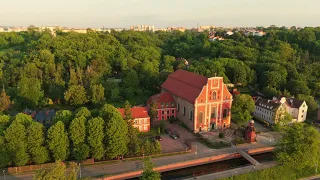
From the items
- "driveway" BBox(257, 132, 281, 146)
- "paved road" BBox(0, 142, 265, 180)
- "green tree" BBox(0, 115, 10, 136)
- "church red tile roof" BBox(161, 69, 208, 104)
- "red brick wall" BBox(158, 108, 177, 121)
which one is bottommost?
"paved road" BBox(0, 142, 265, 180)

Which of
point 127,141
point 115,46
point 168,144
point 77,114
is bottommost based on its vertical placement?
point 168,144

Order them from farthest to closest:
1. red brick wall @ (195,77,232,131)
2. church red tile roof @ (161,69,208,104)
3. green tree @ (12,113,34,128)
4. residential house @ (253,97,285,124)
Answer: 1. residential house @ (253,97,285,124)
2. church red tile roof @ (161,69,208,104)
3. red brick wall @ (195,77,232,131)
4. green tree @ (12,113,34,128)

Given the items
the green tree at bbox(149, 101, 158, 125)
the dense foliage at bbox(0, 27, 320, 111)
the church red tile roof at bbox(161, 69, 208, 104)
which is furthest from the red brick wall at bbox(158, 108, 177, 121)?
the dense foliage at bbox(0, 27, 320, 111)

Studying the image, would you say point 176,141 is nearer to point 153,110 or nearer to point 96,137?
point 153,110

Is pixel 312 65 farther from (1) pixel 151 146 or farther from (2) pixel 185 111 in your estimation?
(1) pixel 151 146

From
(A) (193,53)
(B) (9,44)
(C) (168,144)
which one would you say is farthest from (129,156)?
(B) (9,44)

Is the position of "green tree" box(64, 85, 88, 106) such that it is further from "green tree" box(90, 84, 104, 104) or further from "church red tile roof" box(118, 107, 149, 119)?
"church red tile roof" box(118, 107, 149, 119)

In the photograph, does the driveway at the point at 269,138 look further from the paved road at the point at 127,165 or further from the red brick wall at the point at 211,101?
the red brick wall at the point at 211,101
